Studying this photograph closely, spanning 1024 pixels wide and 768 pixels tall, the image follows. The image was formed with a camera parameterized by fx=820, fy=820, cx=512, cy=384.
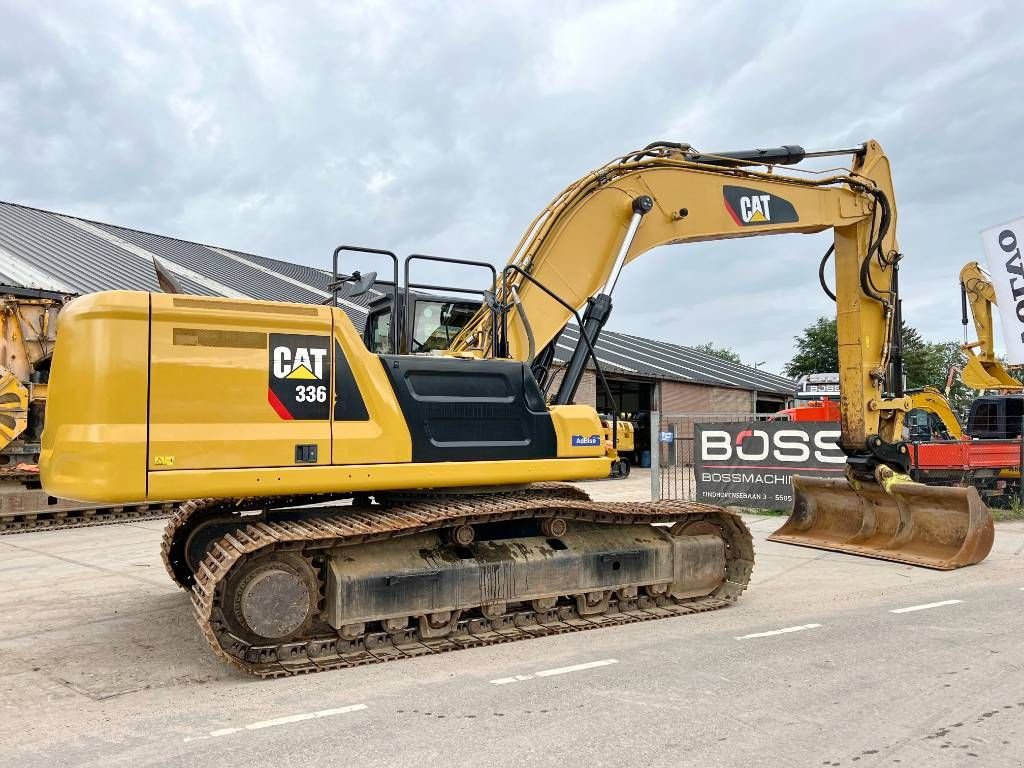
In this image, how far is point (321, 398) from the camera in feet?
19.3

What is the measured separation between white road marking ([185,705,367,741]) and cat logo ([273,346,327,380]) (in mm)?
2256

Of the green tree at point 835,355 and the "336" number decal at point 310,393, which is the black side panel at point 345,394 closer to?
the "336" number decal at point 310,393

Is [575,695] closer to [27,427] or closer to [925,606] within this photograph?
[925,606]

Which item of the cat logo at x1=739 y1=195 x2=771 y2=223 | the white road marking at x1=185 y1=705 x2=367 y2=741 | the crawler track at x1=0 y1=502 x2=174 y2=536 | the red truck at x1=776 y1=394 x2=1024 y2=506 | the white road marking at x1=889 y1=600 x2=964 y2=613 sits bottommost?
the white road marking at x1=185 y1=705 x2=367 y2=741

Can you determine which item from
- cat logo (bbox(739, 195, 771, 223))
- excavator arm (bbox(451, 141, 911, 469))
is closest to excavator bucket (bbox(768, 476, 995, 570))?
excavator arm (bbox(451, 141, 911, 469))

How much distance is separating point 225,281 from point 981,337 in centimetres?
1975

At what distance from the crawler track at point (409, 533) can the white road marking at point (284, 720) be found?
0.82 metres

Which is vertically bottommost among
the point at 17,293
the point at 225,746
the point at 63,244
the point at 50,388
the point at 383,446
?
the point at 225,746

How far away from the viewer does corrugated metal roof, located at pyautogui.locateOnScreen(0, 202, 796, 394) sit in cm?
1919

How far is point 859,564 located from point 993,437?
9.22 m

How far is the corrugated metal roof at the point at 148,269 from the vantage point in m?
19.2

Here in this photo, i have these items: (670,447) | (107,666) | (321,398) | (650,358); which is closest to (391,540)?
(321,398)

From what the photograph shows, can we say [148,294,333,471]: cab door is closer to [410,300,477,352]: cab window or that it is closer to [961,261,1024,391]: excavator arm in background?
[410,300,477,352]: cab window

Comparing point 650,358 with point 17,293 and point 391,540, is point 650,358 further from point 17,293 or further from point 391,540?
point 391,540
